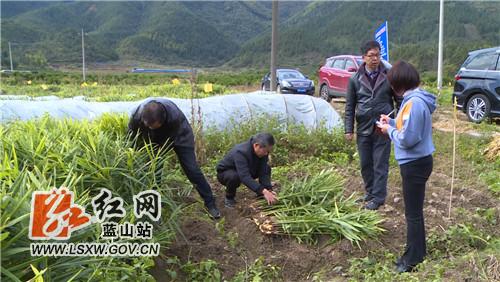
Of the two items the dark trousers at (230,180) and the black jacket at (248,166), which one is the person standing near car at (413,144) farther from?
the dark trousers at (230,180)

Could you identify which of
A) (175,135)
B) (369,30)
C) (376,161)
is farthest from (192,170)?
(369,30)

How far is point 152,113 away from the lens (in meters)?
3.53

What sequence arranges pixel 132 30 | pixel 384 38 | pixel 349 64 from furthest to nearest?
pixel 132 30 → pixel 349 64 → pixel 384 38

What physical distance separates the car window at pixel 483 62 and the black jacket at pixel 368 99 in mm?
5642

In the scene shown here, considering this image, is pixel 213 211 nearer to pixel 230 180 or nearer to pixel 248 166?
pixel 230 180

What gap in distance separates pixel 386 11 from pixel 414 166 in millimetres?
74924

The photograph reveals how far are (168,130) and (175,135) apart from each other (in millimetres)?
73

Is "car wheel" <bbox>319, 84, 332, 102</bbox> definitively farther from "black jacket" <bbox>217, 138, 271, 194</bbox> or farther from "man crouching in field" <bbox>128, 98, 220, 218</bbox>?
"man crouching in field" <bbox>128, 98, 220, 218</bbox>

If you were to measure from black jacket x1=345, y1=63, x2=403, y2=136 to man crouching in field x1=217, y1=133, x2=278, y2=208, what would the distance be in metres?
0.87

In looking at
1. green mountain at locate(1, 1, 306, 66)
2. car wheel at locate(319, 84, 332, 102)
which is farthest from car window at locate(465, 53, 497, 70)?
green mountain at locate(1, 1, 306, 66)

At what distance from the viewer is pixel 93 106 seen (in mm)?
6703

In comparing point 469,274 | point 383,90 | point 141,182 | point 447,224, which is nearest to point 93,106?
point 141,182

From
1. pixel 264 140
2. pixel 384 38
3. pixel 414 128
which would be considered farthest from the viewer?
pixel 384 38

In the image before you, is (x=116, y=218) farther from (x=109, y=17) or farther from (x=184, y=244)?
(x=109, y=17)
